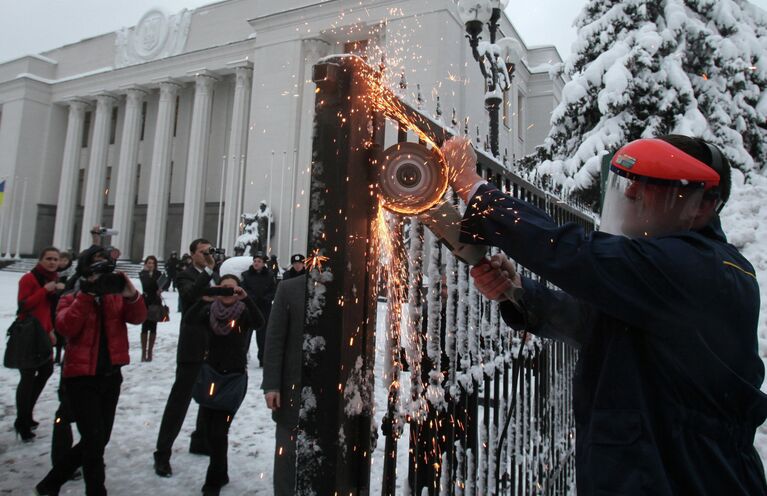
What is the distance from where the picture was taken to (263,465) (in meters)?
4.68

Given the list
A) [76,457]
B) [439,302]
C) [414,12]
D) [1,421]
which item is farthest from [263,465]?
[414,12]

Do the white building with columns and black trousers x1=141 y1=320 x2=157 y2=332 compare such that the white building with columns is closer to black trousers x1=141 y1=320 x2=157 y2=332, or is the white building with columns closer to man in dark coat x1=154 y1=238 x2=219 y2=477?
black trousers x1=141 y1=320 x2=157 y2=332

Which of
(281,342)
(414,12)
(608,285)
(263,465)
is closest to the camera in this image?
(608,285)

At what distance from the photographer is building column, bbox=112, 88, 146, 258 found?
32125 mm

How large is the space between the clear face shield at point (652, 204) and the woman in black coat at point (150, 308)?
8.25 m

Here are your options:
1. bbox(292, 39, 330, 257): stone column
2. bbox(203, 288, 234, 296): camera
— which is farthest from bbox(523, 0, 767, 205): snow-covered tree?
bbox(292, 39, 330, 257): stone column

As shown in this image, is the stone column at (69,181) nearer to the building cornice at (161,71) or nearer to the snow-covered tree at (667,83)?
the building cornice at (161,71)

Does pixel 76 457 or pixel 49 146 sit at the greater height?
pixel 49 146

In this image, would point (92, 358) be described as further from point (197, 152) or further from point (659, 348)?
point (197, 152)

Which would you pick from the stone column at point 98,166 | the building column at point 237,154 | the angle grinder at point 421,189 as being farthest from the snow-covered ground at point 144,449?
the stone column at point 98,166

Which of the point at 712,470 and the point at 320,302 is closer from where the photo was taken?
the point at 712,470

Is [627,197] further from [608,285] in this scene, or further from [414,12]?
[414,12]

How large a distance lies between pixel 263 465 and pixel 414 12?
21767 millimetres

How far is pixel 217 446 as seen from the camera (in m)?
4.05
